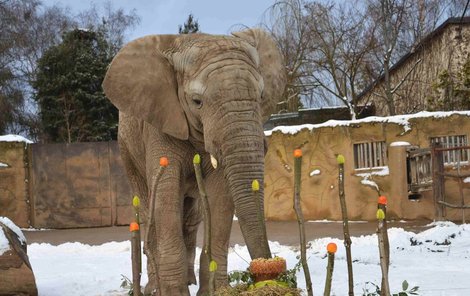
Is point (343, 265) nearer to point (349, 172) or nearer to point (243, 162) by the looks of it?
point (243, 162)

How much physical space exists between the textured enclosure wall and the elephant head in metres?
10.2

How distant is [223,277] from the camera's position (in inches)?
158

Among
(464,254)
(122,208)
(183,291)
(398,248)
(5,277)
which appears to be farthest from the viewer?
(122,208)

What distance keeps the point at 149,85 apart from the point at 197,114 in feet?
1.55

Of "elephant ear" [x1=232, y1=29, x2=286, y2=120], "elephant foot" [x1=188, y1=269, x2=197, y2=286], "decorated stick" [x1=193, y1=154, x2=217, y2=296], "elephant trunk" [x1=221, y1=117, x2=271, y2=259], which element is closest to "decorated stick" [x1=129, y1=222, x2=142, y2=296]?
"decorated stick" [x1=193, y1=154, x2=217, y2=296]

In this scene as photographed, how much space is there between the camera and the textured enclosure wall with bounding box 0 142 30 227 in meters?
13.5

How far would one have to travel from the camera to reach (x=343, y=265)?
6328 millimetres

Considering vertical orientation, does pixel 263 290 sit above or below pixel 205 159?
below

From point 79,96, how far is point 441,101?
45.7ft

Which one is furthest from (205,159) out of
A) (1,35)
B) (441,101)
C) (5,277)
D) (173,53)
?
(1,35)

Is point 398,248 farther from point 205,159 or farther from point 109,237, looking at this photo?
point 109,237

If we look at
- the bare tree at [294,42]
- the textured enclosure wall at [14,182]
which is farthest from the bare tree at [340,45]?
the textured enclosure wall at [14,182]

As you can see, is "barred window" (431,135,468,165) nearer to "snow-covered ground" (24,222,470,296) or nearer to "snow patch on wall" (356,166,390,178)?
"snow patch on wall" (356,166,390,178)

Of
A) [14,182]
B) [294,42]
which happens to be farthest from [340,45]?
[14,182]
